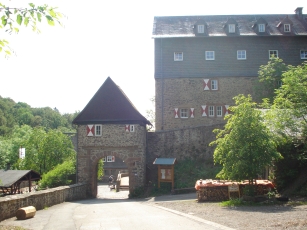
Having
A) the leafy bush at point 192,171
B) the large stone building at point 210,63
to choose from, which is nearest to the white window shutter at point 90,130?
the leafy bush at point 192,171

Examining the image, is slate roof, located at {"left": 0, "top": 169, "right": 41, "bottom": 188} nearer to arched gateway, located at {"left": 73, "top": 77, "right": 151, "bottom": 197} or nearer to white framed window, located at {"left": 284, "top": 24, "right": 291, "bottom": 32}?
arched gateway, located at {"left": 73, "top": 77, "right": 151, "bottom": 197}

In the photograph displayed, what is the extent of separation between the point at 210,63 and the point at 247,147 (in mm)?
19576

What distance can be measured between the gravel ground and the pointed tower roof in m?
11.8

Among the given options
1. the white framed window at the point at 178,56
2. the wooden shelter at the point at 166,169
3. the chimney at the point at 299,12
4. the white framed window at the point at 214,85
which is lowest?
the wooden shelter at the point at 166,169

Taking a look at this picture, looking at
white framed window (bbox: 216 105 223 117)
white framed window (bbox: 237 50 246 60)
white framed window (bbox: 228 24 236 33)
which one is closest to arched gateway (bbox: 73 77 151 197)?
white framed window (bbox: 216 105 223 117)

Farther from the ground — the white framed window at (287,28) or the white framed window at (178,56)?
the white framed window at (287,28)

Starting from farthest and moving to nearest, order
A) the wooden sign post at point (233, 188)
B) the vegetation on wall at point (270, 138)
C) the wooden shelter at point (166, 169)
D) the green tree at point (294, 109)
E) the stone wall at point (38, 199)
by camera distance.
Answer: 1. the wooden shelter at point (166, 169)
2. the green tree at point (294, 109)
3. the wooden sign post at point (233, 188)
4. the vegetation on wall at point (270, 138)
5. the stone wall at point (38, 199)

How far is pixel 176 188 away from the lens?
2423 cm

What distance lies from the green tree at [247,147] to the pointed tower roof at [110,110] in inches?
411

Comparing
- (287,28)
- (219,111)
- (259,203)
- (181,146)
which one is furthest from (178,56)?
(259,203)

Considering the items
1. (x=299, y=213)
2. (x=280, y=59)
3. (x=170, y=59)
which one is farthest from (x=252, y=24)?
(x=299, y=213)

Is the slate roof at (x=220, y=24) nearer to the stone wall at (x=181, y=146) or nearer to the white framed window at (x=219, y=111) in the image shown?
the white framed window at (x=219, y=111)

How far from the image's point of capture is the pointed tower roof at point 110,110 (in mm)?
25531

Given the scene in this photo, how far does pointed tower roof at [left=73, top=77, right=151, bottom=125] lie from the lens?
2553cm
